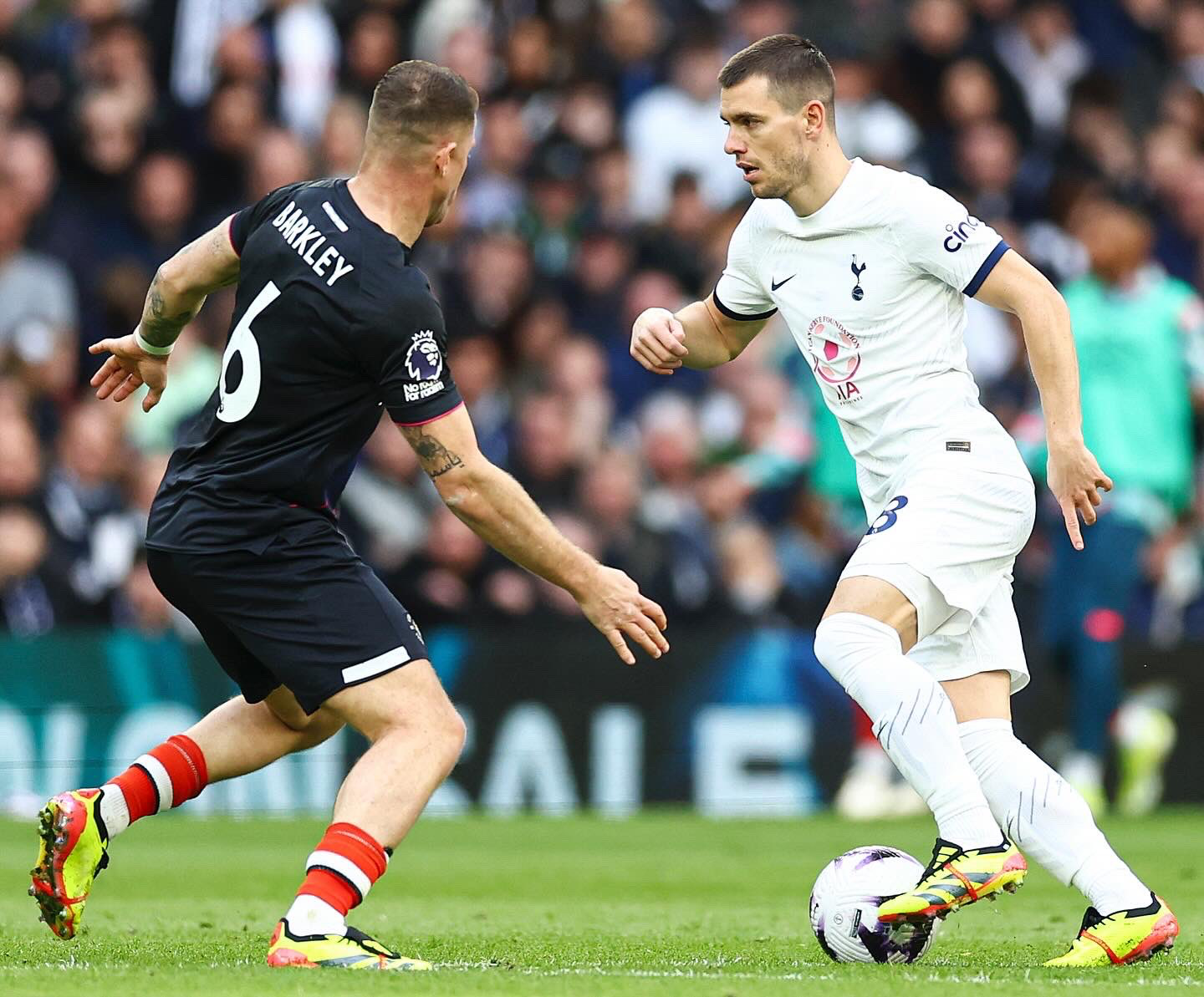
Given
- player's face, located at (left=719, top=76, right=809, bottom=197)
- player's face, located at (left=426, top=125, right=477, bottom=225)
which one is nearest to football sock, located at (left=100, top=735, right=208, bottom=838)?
player's face, located at (left=426, top=125, right=477, bottom=225)

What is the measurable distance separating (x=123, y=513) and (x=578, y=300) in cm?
353

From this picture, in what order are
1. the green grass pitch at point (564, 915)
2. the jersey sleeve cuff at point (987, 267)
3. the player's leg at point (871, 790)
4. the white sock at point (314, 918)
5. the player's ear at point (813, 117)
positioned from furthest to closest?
1. the player's leg at point (871, 790)
2. the player's ear at point (813, 117)
3. the jersey sleeve cuff at point (987, 267)
4. the white sock at point (314, 918)
5. the green grass pitch at point (564, 915)

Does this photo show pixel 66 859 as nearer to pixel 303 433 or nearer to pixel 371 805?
pixel 371 805

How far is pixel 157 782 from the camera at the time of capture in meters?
5.89

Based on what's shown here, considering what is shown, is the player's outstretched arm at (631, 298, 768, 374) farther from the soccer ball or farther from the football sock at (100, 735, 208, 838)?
the football sock at (100, 735, 208, 838)

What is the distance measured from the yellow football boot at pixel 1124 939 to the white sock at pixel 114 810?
2547mm

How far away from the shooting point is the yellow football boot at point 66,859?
5555mm

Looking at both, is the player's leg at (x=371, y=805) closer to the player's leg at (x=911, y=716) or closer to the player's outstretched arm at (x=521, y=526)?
the player's outstretched arm at (x=521, y=526)

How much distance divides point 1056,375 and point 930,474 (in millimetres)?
431

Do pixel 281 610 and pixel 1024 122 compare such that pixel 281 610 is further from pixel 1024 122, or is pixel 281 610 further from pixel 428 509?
pixel 1024 122

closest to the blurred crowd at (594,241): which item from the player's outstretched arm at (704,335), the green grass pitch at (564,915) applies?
the green grass pitch at (564,915)

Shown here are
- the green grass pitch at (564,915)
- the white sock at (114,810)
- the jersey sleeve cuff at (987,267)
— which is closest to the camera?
the green grass pitch at (564,915)

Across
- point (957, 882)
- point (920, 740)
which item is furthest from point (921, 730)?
point (957, 882)

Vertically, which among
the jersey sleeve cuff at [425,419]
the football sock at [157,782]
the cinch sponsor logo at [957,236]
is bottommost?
the football sock at [157,782]
